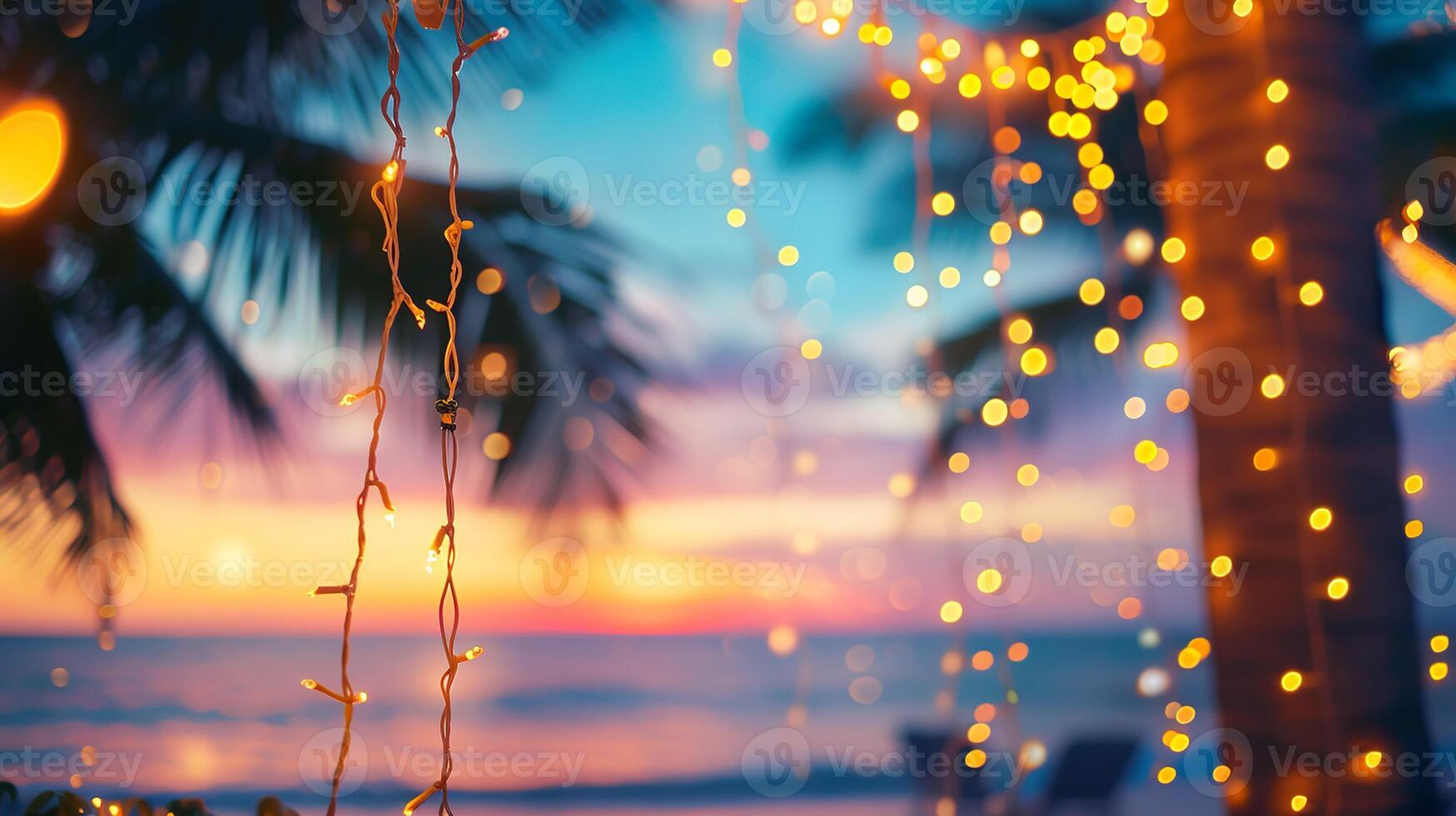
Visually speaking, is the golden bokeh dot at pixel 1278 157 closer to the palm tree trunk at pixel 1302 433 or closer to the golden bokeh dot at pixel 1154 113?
the palm tree trunk at pixel 1302 433

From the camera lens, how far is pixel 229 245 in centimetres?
216

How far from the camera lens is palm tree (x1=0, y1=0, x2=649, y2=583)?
78.4 inches

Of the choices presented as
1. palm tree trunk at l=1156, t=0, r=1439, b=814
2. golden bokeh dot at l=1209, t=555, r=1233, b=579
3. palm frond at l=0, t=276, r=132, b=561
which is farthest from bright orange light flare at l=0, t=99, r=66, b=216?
golden bokeh dot at l=1209, t=555, r=1233, b=579

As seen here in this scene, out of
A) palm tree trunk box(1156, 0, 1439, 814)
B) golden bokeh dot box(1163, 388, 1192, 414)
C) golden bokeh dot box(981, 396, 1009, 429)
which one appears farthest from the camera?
golden bokeh dot box(981, 396, 1009, 429)

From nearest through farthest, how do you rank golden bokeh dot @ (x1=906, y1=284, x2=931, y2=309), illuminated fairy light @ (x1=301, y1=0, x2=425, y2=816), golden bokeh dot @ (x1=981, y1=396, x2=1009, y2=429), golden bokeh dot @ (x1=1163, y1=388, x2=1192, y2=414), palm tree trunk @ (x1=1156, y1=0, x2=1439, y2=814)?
illuminated fairy light @ (x1=301, y1=0, x2=425, y2=816), palm tree trunk @ (x1=1156, y1=0, x2=1439, y2=814), golden bokeh dot @ (x1=1163, y1=388, x2=1192, y2=414), golden bokeh dot @ (x1=906, y1=284, x2=931, y2=309), golden bokeh dot @ (x1=981, y1=396, x2=1009, y2=429)

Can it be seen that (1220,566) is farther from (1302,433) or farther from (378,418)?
(378,418)

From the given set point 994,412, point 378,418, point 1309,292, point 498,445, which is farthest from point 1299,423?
point 498,445

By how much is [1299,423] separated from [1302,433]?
0.01m

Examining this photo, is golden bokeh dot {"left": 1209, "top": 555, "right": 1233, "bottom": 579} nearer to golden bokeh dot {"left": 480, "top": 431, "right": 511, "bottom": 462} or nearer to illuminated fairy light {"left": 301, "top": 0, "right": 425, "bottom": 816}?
illuminated fairy light {"left": 301, "top": 0, "right": 425, "bottom": 816}

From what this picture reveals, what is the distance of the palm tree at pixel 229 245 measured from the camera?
1990mm

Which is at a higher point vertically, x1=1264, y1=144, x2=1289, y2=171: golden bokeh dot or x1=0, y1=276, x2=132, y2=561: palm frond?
x1=1264, y1=144, x2=1289, y2=171: golden bokeh dot

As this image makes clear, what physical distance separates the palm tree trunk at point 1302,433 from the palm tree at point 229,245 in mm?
1365

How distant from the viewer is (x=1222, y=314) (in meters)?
1.36

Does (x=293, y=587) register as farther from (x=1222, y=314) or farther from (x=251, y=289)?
(x=1222, y=314)
